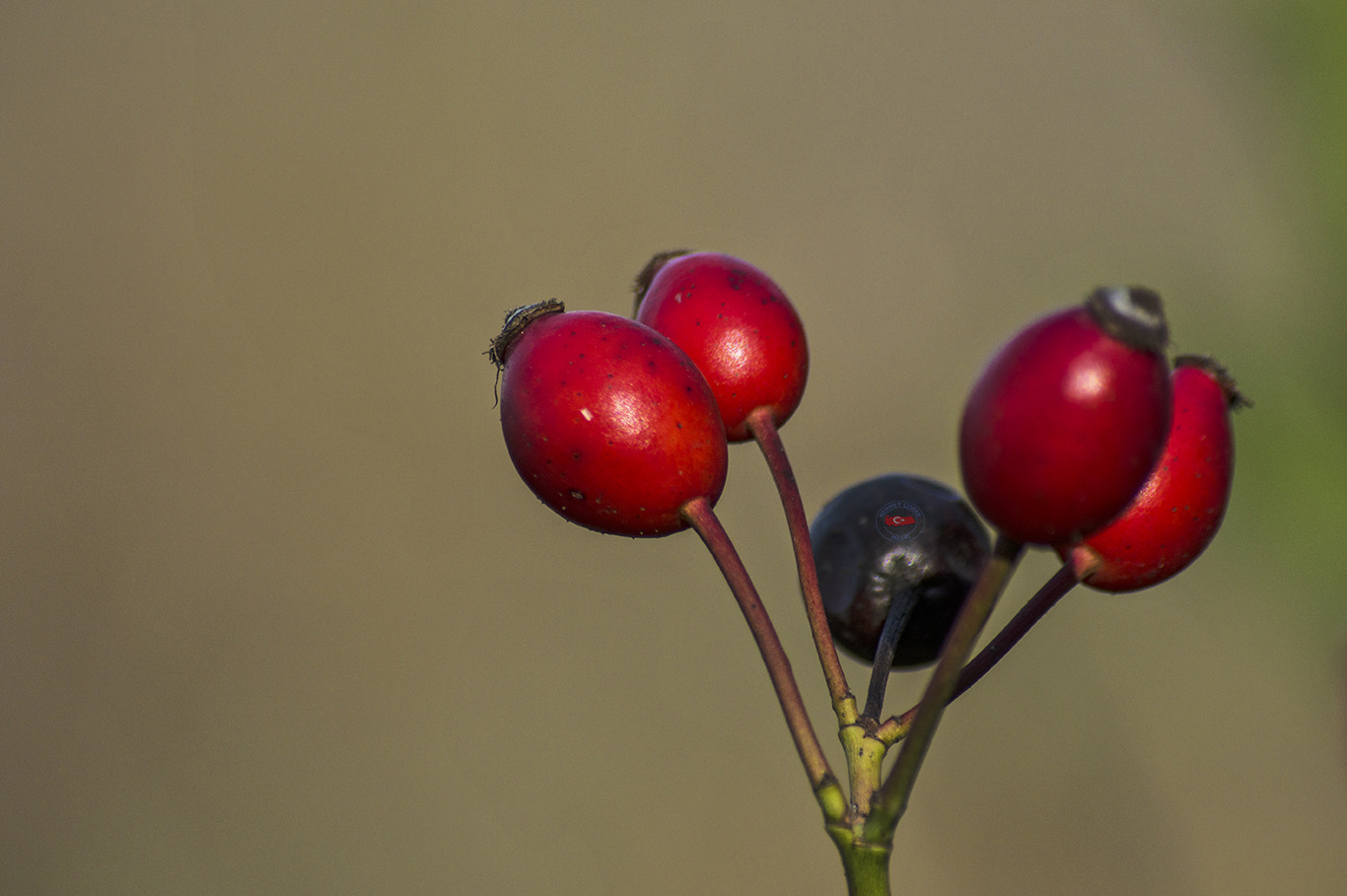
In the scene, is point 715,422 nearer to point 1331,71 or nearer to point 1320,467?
point 1331,71

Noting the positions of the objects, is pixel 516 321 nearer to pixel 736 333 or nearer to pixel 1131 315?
pixel 736 333

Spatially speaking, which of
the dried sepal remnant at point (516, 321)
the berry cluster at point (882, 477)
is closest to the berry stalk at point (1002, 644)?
the berry cluster at point (882, 477)

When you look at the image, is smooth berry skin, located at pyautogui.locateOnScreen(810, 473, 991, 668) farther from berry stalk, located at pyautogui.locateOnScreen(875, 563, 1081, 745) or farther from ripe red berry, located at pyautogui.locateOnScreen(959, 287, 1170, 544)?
ripe red berry, located at pyautogui.locateOnScreen(959, 287, 1170, 544)

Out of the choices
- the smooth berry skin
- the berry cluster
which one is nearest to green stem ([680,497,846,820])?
the berry cluster

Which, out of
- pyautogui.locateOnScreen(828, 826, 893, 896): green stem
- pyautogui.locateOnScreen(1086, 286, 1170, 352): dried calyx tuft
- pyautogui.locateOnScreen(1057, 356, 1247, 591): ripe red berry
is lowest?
pyautogui.locateOnScreen(828, 826, 893, 896): green stem

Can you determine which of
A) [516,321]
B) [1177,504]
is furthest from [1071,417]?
[516,321]

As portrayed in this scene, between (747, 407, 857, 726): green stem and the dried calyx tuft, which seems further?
(747, 407, 857, 726): green stem
